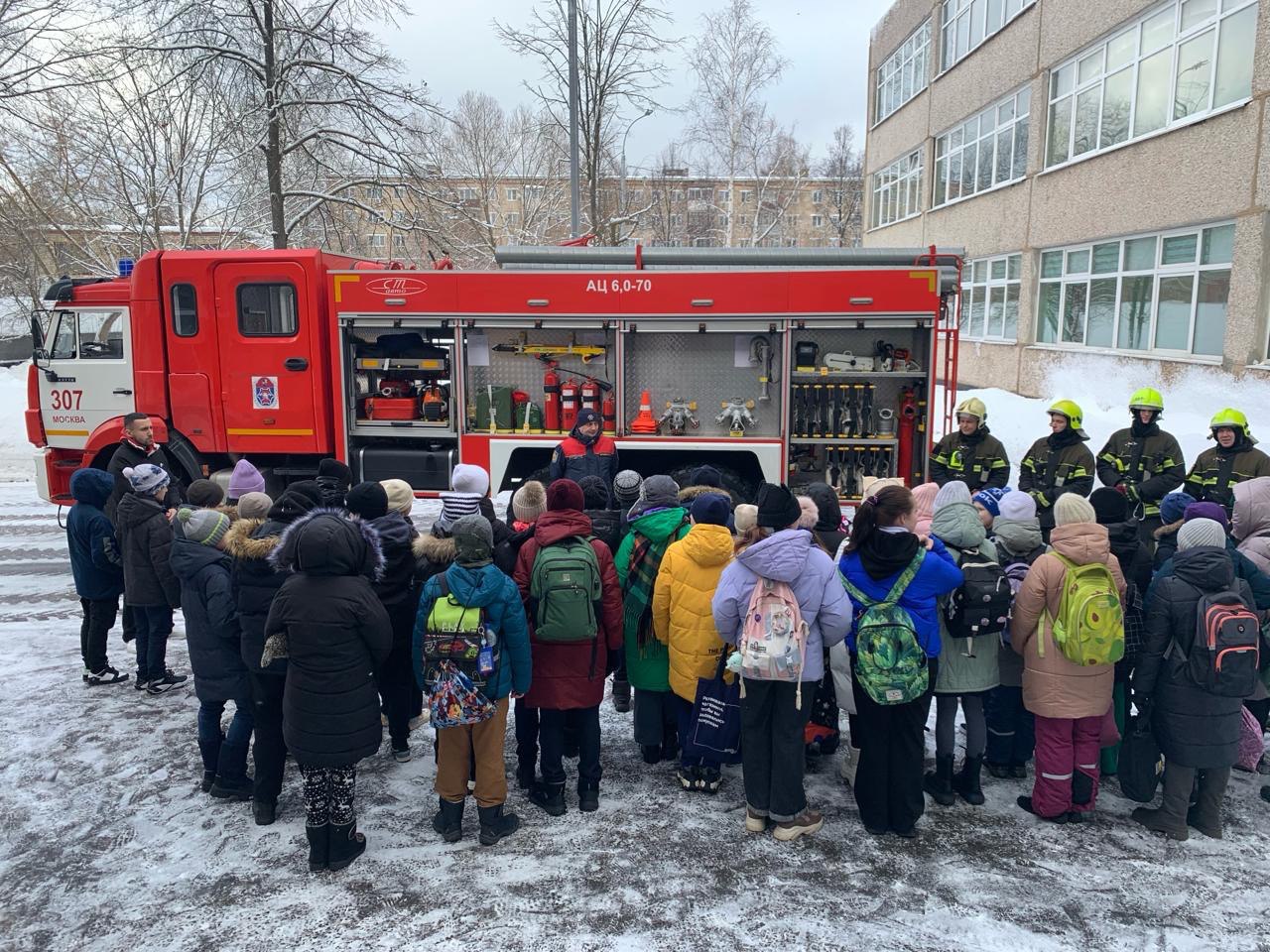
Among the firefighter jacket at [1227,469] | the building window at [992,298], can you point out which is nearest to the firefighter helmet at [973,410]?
the firefighter jacket at [1227,469]

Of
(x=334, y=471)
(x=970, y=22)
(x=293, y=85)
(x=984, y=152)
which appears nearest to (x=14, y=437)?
(x=293, y=85)

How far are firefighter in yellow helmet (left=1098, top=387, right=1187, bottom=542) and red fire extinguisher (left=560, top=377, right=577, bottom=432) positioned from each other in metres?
4.64

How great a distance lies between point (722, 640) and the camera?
439 centimetres

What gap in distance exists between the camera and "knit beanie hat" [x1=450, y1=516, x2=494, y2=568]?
3934 mm

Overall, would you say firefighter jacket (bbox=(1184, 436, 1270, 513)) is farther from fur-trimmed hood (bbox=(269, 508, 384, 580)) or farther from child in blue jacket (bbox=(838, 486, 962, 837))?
fur-trimmed hood (bbox=(269, 508, 384, 580))

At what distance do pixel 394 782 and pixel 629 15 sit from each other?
658 inches

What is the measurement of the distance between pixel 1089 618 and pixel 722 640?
1.71m

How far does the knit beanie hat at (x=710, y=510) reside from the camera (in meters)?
4.37

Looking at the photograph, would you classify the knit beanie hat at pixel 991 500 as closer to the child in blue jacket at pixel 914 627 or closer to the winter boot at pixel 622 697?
the child in blue jacket at pixel 914 627

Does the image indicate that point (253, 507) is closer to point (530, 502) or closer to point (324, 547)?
point (324, 547)

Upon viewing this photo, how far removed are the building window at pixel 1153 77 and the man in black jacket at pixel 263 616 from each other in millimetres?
14426

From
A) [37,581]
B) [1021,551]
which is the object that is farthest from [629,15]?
[1021,551]

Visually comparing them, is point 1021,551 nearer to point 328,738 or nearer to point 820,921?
point 820,921

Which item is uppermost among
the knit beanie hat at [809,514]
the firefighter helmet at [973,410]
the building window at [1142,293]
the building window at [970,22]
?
the building window at [970,22]
